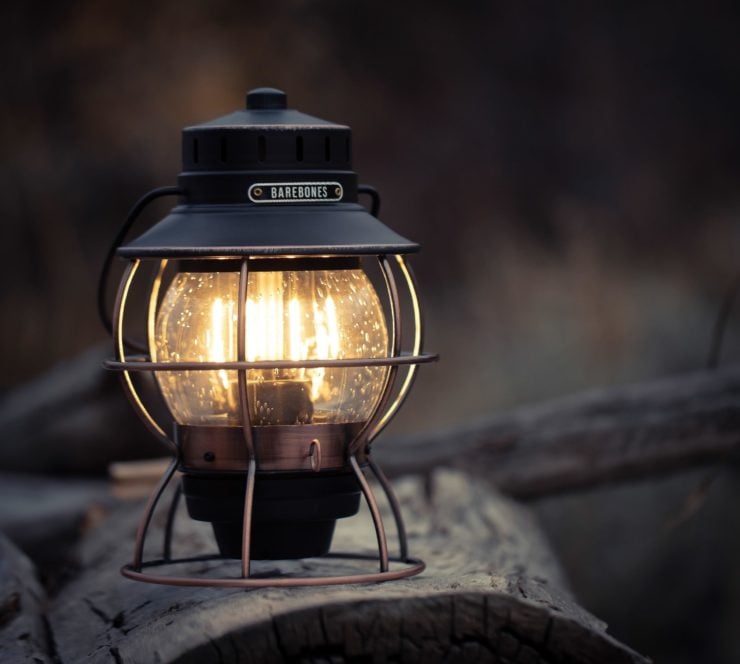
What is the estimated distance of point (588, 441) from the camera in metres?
4.07

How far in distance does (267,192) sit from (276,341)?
24 cm

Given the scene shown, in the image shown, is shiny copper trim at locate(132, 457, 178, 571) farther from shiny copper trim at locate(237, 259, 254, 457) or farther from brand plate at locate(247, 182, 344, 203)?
brand plate at locate(247, 182, 344, 203)

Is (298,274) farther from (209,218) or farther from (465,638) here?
(465,638)

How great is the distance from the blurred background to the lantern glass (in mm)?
3563

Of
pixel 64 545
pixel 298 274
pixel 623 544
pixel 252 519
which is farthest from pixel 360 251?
pixel 623 544

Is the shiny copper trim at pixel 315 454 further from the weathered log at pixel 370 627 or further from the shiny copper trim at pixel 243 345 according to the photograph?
the weathered log at pixel 370 627

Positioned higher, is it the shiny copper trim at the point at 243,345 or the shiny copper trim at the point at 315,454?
the shiny copper trim at the point at 243,345

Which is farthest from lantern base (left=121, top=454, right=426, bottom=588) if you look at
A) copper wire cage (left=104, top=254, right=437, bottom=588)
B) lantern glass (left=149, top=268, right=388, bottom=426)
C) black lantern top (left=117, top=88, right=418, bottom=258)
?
black lantern top (left=117, top=88, right=418, bottom=258)

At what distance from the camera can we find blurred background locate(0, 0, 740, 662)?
597cm

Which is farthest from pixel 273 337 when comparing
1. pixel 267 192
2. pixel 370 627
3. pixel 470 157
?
pixel 470 157

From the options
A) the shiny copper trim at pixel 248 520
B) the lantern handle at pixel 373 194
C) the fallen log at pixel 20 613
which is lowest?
the fallen log at pixel 20 613

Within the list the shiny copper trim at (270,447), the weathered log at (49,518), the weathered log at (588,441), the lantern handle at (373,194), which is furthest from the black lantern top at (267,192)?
the weathered log at (588,441)

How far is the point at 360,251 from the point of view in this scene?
2264mm

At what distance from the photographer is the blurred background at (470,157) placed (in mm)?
5973
